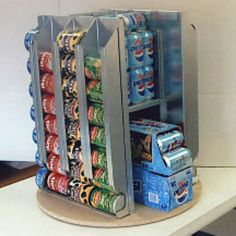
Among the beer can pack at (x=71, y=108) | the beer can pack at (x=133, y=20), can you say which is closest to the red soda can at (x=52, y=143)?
the beer can pack at (x=71, y=108)

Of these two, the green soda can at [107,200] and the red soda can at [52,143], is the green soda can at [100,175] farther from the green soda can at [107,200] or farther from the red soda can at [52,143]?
the red soda can at [52,143]

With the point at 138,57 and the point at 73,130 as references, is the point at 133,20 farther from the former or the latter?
the point at 73,130

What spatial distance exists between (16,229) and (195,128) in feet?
1.71

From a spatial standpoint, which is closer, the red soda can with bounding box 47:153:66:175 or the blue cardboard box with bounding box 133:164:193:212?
the blue cardboard box with bounding box 133:164:193:212

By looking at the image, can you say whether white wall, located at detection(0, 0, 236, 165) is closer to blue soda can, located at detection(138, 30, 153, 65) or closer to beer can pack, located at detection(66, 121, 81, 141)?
blue soda can, located at detection(138, 30, 153, 65)

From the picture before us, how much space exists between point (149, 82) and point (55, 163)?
0.32m

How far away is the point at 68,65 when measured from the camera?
48.4 inches

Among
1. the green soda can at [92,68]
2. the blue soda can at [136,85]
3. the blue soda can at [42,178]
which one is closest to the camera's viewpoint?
the green soda can at [92,68]

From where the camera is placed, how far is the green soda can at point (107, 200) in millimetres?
1220

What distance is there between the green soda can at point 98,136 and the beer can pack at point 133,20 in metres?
0.25

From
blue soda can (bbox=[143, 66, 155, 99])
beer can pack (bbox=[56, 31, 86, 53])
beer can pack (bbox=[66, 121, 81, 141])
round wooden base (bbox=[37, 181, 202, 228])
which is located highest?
beer can pack (bbox=[56, 31, 86, 53])

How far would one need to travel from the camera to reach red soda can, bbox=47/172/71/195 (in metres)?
1.34

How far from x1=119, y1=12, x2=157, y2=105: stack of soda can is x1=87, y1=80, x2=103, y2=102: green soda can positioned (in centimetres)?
11

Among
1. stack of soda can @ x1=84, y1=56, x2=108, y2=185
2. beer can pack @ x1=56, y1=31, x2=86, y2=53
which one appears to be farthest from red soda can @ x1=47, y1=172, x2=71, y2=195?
beer can pack @ x1=56, y1=31, x2=86, y2=53
